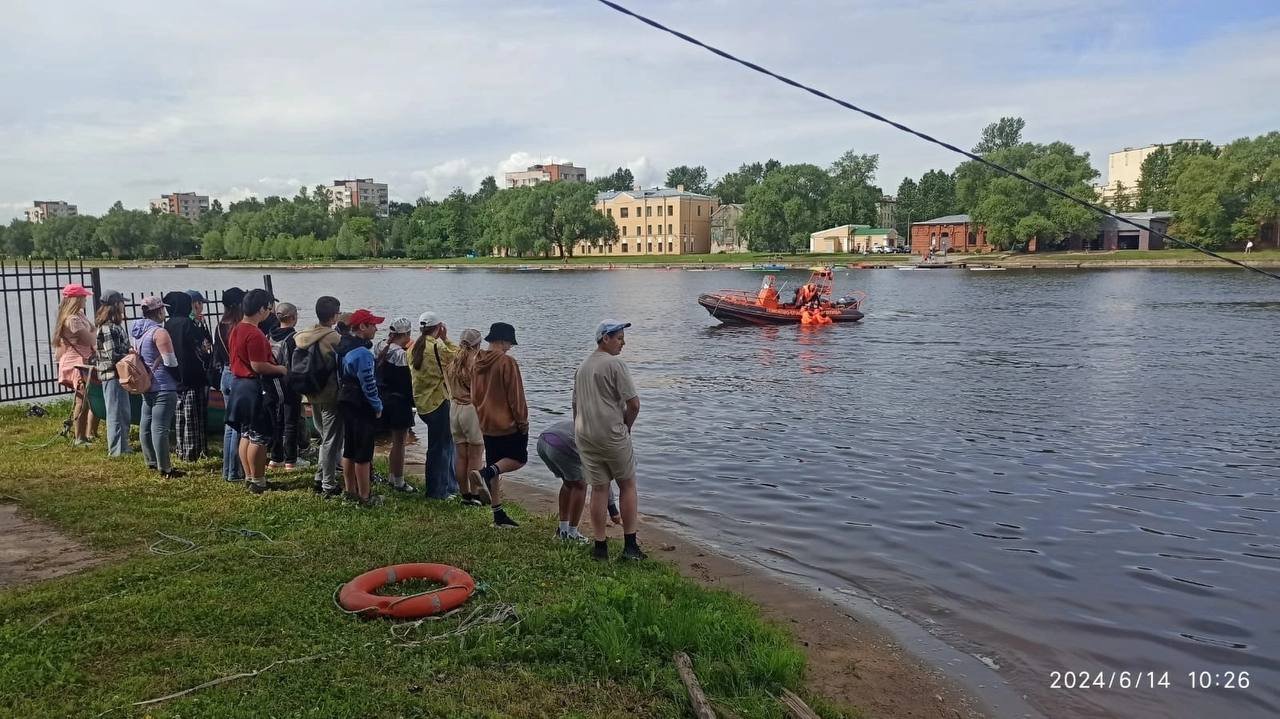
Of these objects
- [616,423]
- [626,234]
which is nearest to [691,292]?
[616,423]

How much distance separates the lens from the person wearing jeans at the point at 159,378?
868 centimetres

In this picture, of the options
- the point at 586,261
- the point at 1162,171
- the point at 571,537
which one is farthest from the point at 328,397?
the point at 1162,171

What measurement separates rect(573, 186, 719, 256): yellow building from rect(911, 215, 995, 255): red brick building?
3439cm

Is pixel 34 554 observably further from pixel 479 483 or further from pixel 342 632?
pixel 479 483

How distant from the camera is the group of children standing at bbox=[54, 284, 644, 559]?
685cm

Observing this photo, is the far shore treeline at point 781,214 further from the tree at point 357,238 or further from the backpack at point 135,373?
the backpack at point 135,373

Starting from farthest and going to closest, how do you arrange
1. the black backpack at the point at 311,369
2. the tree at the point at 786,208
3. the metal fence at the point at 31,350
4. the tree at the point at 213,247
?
the tree at the point at 213,247, the tree at the point at 786,208, the metal fence at the point at 31,350, the black backpack at the point at 311,369

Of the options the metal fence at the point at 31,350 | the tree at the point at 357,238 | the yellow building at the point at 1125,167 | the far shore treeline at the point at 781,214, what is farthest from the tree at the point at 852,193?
the metal fence at the point at 31,350

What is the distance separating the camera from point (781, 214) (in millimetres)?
113125

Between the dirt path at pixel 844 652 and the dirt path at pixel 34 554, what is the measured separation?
4.50 meters

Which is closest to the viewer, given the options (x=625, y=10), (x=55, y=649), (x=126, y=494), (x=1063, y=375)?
(x=55, y=649)

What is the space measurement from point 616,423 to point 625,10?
2980 millimetres

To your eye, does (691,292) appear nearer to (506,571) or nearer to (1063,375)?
(1063,375)

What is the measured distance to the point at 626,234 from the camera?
430 feet
